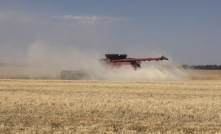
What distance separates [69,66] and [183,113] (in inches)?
1300

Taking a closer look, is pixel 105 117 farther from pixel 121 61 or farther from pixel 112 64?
pixel 112 64

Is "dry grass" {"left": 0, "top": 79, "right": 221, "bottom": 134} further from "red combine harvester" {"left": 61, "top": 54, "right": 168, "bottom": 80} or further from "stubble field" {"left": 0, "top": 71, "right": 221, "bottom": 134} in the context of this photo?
"red combine harvester" {"left": 61, "top": 54, "right": 168, "bottom": 80}

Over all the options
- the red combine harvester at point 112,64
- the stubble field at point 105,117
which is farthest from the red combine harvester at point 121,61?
the stubble field at point 105,117

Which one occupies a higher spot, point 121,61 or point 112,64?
point 121,61

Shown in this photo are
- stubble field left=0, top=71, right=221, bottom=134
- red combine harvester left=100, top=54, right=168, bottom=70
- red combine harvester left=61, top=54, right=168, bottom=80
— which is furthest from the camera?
red combine harvester left=61, top=54, right=168, bottom=80

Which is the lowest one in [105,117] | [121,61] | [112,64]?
[105,117]

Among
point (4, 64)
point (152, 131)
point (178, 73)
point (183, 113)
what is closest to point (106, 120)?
point (152, 131)

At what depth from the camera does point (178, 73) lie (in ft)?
131

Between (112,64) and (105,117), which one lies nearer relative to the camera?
(105,117)

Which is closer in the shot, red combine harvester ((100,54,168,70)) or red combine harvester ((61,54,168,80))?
red combine harvester ((100,54,168,70))

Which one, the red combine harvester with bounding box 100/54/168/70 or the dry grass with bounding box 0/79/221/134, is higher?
the red combine harvester with bounding box 100/54/168/70

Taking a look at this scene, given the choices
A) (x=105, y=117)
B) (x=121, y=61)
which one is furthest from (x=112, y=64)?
(x=105, y=117)

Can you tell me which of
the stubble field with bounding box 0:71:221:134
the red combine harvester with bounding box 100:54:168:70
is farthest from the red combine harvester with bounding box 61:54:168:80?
the stubble field with bounding box 0:71:221:134

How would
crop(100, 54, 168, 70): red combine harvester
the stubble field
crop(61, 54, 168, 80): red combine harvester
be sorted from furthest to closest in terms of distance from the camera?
crop(61, 54, 168, 80): red combine harvester
crop(100, 54, 168, 70): red combine harvester
the stubble field
